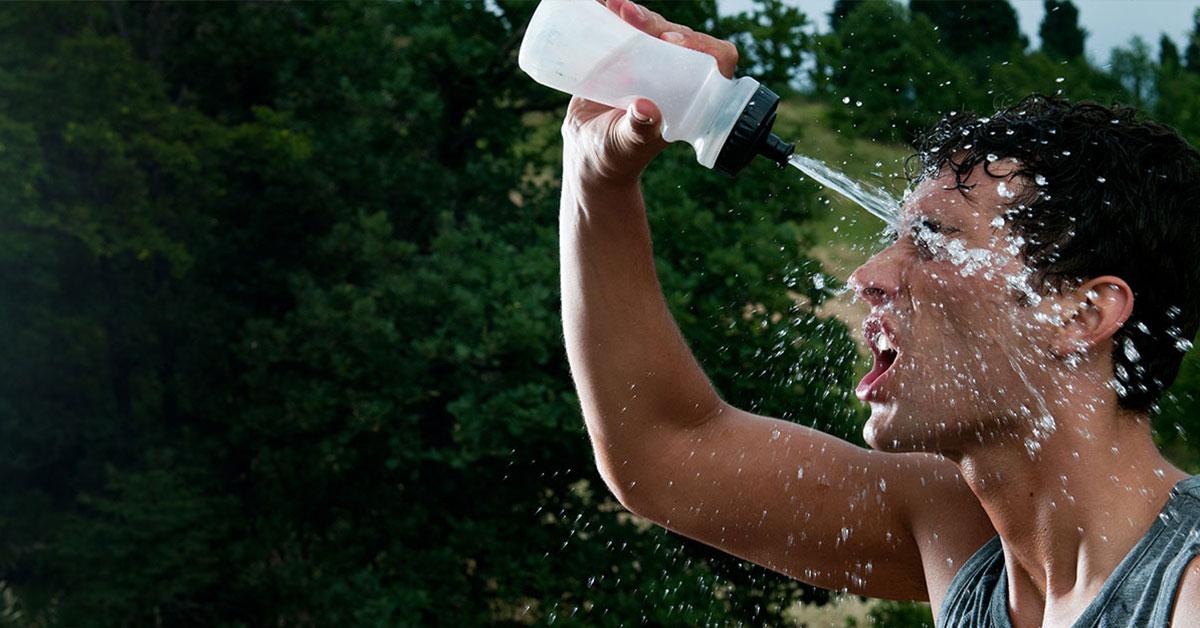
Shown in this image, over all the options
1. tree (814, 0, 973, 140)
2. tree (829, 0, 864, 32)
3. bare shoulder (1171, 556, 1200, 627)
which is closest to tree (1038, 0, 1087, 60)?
tree (829, 0, 864, 32)

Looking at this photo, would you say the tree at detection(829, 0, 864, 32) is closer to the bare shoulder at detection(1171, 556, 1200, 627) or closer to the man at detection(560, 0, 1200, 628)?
the man at detection(560, 0, 1200, 628)

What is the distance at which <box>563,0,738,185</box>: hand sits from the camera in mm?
1387

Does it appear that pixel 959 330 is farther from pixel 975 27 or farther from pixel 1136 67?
pixel 1136 67

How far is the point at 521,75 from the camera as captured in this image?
6.75 m

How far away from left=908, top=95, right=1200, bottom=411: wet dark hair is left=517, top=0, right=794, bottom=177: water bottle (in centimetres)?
39

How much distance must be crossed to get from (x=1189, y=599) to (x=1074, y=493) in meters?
0.27

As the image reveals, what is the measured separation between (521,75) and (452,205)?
842 mm

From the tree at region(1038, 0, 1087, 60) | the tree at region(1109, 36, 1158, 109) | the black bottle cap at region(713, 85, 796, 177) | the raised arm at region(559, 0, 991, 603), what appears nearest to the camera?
the black bottle cap at region(713, 85, 796, 177)

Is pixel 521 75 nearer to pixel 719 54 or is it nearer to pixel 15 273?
pixel 15 273

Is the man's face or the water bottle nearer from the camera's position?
the water bottle

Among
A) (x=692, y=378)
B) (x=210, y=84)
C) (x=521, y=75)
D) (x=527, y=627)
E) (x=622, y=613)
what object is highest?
(x=692, y=378)

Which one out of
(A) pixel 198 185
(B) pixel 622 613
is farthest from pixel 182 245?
(B) pixel 622 613

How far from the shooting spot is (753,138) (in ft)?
4.76

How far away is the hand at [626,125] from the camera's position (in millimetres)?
1387
